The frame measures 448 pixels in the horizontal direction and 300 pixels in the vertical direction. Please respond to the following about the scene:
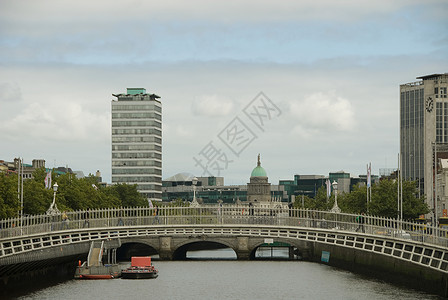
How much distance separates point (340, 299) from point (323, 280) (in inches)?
700

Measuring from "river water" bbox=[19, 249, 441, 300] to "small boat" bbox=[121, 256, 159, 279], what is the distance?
1.24 metres

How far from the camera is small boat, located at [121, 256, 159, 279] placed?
95.8 m

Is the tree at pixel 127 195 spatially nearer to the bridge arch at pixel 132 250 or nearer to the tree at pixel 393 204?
the bridge arch at pixel 132 250

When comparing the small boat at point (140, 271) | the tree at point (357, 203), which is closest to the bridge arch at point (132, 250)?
the tree at point (357, 203)

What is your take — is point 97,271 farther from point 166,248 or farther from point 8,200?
point 166,248

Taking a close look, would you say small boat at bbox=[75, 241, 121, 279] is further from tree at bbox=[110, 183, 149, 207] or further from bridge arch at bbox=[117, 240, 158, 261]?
tree at bbox=[110, 183, 149, 207]

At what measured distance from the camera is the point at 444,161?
143 metres

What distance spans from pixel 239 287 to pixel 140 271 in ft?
41.3

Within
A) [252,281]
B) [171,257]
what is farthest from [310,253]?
[252,281]

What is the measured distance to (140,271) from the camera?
96.7 meters

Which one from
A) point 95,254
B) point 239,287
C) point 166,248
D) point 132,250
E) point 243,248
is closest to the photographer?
point 239,287

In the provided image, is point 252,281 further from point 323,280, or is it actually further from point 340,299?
point 340,299

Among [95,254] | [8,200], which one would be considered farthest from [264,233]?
[95,254]

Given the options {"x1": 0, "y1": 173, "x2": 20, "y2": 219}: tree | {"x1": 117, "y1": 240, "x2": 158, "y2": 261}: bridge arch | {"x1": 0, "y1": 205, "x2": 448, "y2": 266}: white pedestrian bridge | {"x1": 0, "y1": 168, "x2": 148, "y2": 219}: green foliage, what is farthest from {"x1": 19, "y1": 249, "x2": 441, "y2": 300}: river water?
{"x1": 117, "y1": 240, "x2": 158, "y2": 261}: bridge arch
